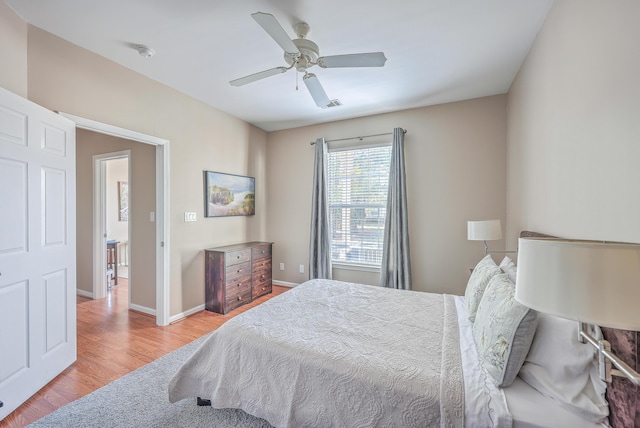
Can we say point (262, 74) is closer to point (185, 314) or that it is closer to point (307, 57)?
point (307, 57)

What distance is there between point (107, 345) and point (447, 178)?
419 centimetres

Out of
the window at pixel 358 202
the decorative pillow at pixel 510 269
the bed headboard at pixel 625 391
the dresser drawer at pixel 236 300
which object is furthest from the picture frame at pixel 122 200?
the bed headboard at pixel 625 391

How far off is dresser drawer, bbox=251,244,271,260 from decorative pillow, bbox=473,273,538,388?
313 centimetres

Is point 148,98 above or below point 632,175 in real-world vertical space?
above

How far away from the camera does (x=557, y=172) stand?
5.90 ft

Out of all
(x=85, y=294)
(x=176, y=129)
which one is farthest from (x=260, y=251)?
(x=85, y=294)

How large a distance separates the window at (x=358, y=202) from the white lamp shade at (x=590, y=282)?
3254 millimetres

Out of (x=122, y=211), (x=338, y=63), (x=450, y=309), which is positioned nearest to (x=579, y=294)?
(x=450, y=309)

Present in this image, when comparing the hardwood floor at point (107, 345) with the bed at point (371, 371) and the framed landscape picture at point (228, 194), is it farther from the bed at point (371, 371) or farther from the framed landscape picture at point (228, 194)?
the framed landscape picture at point (228, 194)

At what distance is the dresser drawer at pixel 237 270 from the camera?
11.5 ft

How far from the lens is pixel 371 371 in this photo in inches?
51.3

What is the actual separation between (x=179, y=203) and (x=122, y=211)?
3.89 meters

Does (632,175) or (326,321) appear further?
(326,321)

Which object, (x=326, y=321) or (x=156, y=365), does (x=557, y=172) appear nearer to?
(x=326, y=321)
